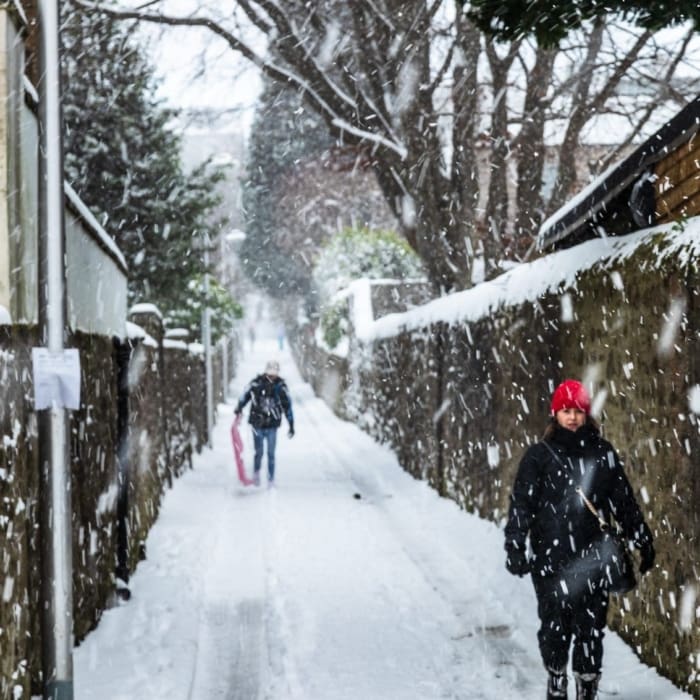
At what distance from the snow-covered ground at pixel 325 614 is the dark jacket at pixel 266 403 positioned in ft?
5.75

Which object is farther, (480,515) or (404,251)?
(404,251)

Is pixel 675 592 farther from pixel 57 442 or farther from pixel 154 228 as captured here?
pixel 154 228

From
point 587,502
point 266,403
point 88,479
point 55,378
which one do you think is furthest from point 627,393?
point 266,403

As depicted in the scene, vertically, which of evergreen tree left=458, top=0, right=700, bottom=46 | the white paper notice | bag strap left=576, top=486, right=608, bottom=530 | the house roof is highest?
evergreen tree left=458, top=0, right=700, bottom=46

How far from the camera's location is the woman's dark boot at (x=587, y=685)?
5.46 meters

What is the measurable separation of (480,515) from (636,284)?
18.3ft

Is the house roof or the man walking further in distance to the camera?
the man walking

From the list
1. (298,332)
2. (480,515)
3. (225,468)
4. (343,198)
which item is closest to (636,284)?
(480,515)

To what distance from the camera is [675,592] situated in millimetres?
5973

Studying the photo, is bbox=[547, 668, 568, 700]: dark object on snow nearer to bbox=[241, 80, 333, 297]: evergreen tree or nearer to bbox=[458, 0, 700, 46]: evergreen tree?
bbox=[458, 0, 700, 46]: evergreen tree

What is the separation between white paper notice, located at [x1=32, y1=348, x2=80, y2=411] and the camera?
5695 millimetres

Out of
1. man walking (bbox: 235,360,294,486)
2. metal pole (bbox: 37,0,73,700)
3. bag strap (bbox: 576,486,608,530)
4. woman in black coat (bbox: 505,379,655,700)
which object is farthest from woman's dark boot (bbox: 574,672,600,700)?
man walking (bbox: 235,360,294,486)

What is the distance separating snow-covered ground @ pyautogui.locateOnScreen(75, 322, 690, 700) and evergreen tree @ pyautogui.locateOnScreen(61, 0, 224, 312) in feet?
24.6

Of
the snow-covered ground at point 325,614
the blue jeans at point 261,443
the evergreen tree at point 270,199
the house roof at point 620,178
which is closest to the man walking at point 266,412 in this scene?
the blue jeans at point 261,443
